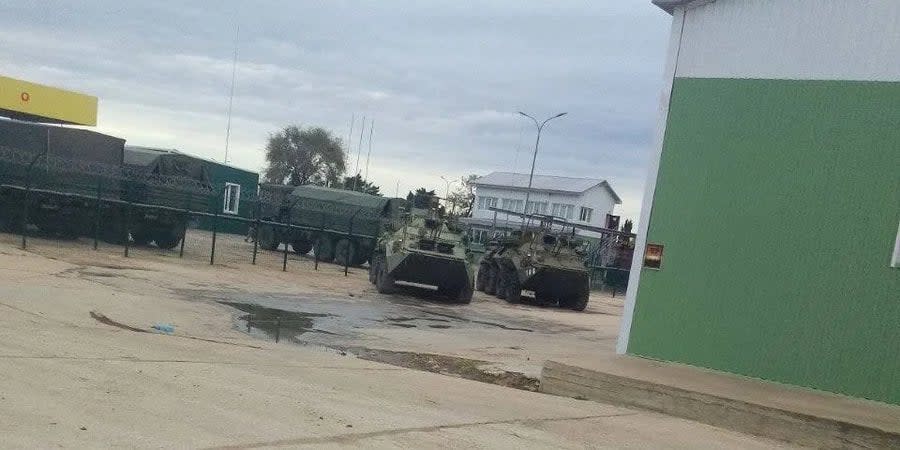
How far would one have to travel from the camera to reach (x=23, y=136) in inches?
782

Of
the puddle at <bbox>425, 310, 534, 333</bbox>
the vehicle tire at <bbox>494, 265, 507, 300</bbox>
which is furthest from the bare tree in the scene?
the puddle at <bbox>425, 310, 534, 333</bbox>

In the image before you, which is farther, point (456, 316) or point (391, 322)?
point (456, 316)

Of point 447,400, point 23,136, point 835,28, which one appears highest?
point 835,28

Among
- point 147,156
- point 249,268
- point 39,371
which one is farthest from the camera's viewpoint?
point 147,156

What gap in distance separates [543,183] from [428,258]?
52.4 meters

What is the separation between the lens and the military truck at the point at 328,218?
91.4 ft

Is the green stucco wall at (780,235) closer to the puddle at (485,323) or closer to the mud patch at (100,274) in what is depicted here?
the puddle at (485,323)

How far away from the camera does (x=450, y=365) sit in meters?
9.19

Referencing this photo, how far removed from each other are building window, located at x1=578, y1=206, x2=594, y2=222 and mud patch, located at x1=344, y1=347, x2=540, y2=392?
189 feet

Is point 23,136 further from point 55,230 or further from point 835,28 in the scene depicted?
point 835,28

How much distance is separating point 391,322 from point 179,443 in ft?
31.4

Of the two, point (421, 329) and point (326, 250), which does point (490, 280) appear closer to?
point (326, 250)

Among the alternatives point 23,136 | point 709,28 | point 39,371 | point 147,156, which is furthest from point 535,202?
point 39,371

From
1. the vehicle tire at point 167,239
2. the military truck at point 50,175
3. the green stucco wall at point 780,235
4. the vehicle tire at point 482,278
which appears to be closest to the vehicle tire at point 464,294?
the vehicle tire at point 482,278
